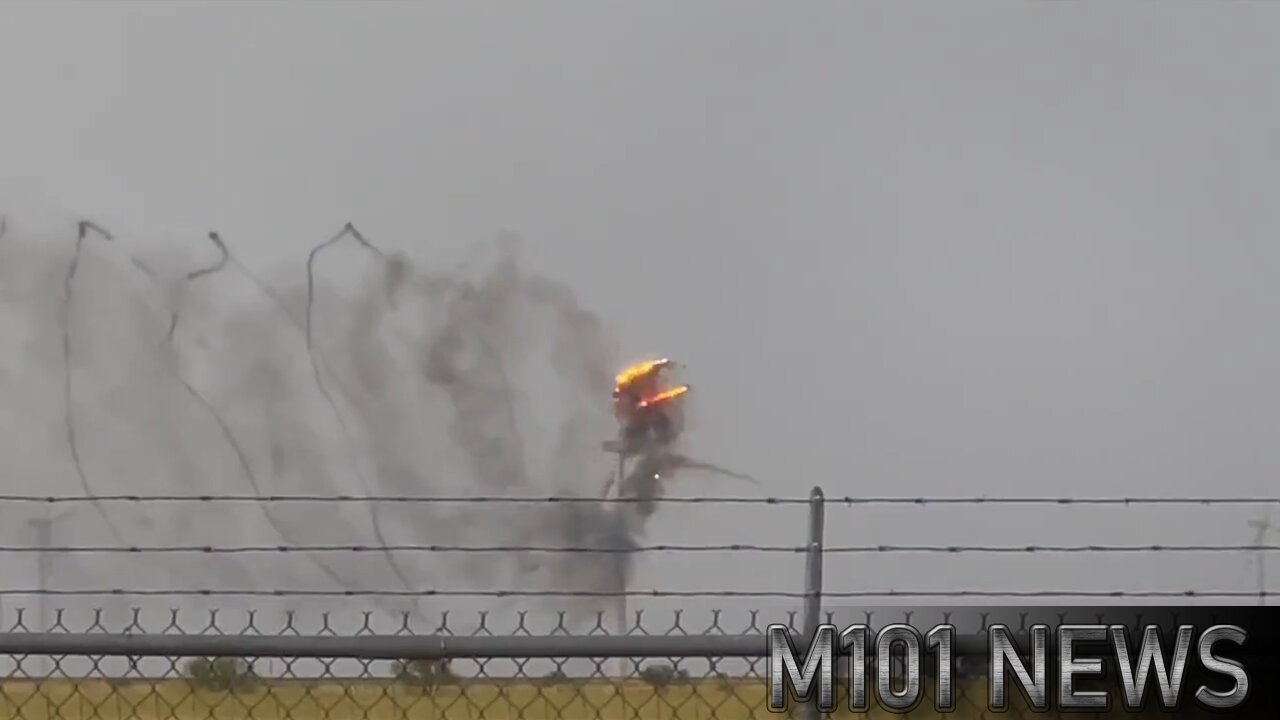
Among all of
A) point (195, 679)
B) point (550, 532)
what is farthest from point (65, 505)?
point (195, 679)

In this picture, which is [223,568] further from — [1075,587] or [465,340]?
[1075,587]

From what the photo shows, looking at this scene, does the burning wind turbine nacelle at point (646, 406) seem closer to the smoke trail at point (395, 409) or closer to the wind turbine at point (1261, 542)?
the smoke trail at point (395, 409)

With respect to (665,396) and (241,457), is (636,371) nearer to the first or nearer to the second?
(665,396)

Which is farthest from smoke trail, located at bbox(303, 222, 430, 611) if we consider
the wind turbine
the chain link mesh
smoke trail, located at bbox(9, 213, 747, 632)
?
the wind turbine

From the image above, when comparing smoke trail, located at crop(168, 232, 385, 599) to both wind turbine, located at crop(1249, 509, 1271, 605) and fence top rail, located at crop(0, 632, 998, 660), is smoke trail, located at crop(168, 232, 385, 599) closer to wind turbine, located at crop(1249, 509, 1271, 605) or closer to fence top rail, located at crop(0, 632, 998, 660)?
fence top rail, located at crop(0, 632, 998, 660)

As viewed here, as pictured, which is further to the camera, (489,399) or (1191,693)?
(489,399)
